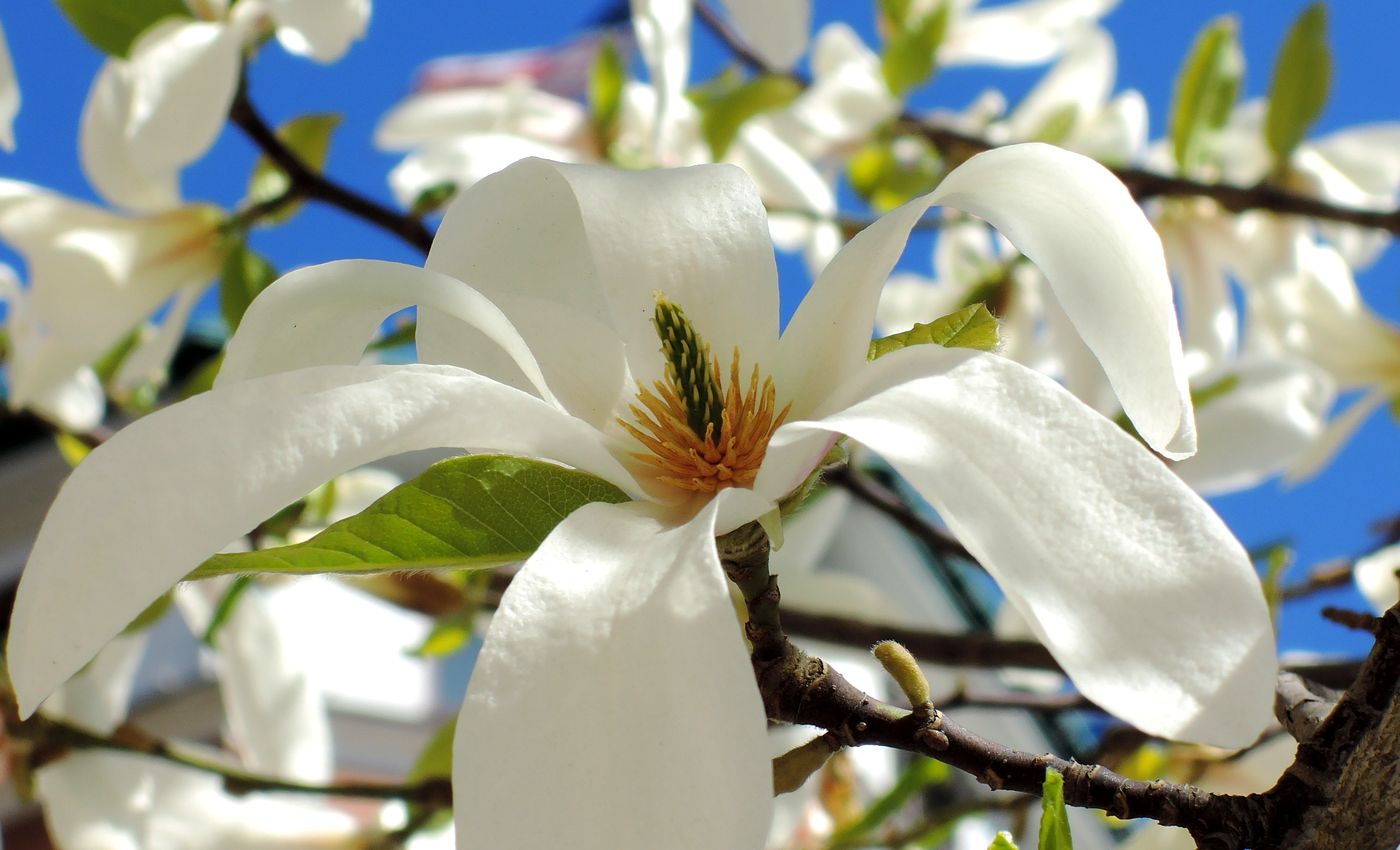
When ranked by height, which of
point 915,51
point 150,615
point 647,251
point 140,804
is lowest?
point 140,804

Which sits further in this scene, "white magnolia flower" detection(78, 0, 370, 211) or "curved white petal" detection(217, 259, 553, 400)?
"white magnolia flower" detection(78, 0, 370, 211)

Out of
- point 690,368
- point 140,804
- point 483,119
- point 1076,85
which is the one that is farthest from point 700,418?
point 1076,85

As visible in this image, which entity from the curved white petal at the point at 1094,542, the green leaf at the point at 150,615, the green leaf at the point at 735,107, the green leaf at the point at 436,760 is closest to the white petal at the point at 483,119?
the green leaf at the point at 735,107

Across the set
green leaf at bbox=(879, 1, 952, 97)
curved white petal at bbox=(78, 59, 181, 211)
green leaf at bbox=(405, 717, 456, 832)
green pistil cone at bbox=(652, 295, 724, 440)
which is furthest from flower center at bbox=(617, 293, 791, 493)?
green leaf at bbox=(879, 1, 952, 97)

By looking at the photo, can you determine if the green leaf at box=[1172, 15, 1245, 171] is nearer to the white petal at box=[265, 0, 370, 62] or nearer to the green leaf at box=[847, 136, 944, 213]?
the green leaf at box=[847, 136, 944, 213]

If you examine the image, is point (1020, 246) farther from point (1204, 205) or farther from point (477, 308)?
point (1204, 205)

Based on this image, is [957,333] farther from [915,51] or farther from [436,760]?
[915,51]

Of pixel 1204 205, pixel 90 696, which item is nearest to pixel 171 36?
pixel 90 696
